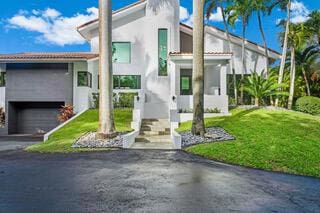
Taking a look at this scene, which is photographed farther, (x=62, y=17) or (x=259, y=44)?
(x=62, y=17)

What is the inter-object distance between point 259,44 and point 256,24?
63.8 inches

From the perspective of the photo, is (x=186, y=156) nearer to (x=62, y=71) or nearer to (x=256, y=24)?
(x=62, y=71)

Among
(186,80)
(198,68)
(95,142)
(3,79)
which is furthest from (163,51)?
(95,142)

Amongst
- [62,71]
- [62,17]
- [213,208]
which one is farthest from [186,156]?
[62,17]

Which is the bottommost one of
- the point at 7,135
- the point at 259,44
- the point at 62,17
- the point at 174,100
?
the point at 7,135

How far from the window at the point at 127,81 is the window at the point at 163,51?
198 cm

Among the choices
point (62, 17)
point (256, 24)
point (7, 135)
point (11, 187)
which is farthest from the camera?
point (62, 17)

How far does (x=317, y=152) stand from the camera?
11.5m

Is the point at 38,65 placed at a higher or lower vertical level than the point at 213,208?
higher

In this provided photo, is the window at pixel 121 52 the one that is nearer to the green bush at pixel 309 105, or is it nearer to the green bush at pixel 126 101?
the green bush at pixel 126 101

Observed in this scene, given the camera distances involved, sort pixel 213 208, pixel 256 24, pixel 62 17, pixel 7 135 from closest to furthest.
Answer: pixel 213 208, pixel 7 135, pixel 256 24, pixel 62 17

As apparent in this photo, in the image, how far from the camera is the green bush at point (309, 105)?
2427 centimetres

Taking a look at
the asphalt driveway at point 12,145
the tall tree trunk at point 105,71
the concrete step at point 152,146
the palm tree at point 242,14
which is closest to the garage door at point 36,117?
the asphalt driveway at point 12,145

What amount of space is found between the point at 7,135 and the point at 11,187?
1706cm
